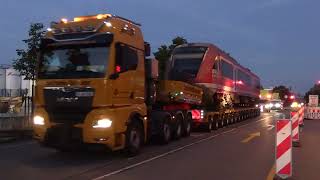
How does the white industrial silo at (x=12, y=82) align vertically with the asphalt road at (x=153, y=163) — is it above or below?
above

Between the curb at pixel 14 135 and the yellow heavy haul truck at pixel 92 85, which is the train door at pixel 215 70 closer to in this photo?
the curb at pixel 14 135

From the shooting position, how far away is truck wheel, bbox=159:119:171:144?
1883 centimetres

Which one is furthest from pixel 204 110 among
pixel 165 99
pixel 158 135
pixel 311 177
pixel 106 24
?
pixel 311 177

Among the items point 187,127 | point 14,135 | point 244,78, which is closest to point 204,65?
point 187,127

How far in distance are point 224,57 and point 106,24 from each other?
19.7 m

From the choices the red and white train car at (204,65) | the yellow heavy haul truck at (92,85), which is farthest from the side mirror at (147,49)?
the red and white train car at (204,65)

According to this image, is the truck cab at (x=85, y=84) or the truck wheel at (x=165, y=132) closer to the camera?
the truck cab at (x=85, y=84)

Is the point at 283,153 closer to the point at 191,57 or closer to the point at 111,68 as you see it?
the point at 111,68

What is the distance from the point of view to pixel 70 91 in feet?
46.0

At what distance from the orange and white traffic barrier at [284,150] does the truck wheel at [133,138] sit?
5030 mm

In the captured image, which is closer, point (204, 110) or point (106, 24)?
point (106, 24)

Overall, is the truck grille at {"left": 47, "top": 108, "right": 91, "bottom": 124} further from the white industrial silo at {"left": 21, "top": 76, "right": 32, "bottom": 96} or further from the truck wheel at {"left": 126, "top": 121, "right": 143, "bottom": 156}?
the white industrial silo at {"left": 21, "top": 76, "right": 32, "bottom": 96}

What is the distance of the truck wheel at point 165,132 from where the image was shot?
741 inches

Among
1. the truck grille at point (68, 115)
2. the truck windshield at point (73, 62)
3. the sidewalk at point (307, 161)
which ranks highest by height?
the truck windshield at point (73, 62)
